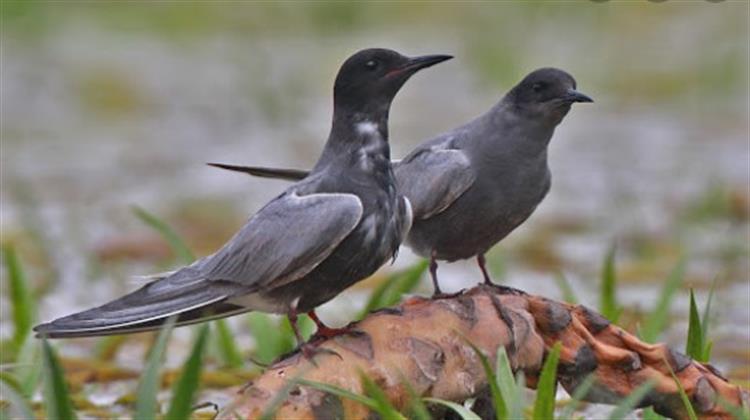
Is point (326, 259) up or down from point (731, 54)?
up

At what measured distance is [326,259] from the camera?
4488 mm

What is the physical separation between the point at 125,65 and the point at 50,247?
6239mm

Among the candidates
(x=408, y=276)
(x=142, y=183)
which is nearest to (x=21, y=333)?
(x=408, y=276)

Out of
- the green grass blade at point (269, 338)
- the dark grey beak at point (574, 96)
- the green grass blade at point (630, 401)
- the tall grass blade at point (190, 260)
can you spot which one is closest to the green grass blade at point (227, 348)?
the tall grass blade at point (190, 260)

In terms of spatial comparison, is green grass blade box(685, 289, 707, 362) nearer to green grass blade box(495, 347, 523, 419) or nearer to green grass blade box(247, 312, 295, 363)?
green grass blade box(495, 347, 523, 419)

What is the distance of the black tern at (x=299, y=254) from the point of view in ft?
14.5

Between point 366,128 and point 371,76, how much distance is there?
15 cm

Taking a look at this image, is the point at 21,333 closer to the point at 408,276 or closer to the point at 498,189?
the point at 408,276

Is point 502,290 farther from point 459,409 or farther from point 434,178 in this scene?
point 459,409

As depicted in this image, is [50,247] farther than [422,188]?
Yes

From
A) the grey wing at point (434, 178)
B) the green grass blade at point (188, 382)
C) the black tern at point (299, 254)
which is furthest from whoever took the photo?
the grey wing at point (434, 178)

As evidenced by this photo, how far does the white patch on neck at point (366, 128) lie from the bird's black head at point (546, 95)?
0.77 meters

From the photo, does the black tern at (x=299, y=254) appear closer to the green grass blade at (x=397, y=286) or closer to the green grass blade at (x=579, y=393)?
the green grass blade at (x=579, y=393)

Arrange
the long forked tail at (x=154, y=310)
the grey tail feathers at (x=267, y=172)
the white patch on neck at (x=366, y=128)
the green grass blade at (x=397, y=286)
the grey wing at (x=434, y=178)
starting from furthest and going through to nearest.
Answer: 1. the green grass blade at (x=397, y=286)
2. the grey wing at (x=434, y=178)
3. the white patch on neck at (x=366, y=128)
4. the grey tail feathers at (x=267, y=172)
5. the long forked tail at (x=154, y=310)
